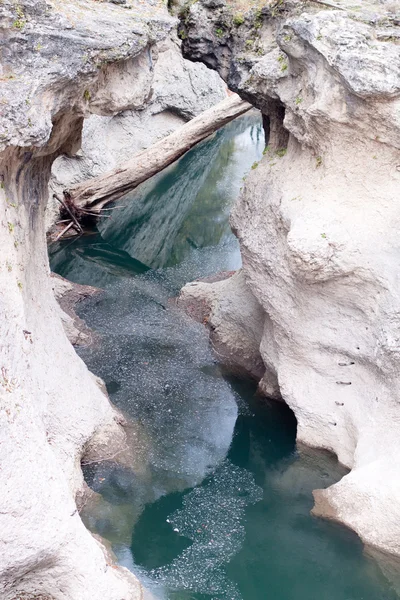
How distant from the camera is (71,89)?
5.90 meters

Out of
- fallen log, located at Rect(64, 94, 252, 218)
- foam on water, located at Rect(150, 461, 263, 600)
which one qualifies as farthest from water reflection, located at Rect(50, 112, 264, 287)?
foam on water, located at Rect(150, 461, 263, 600)

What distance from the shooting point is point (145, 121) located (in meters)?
19.2

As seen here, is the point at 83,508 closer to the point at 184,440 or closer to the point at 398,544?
the point at 184,440

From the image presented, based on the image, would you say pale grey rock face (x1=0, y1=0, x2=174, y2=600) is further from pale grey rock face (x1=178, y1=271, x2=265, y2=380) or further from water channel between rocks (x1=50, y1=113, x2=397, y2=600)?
pale grey rock face (x1=178, y1=271, x2=265, y2=380)

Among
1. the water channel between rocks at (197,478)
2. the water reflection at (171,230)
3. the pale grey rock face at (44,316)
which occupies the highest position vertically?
the pale grey rock face at (44,316)

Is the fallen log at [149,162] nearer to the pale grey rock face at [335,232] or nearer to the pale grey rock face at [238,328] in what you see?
the pale grey rock face at [238,328]

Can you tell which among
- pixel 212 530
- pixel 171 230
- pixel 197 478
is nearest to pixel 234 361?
pixel 197 478

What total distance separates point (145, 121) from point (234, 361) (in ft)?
37.3

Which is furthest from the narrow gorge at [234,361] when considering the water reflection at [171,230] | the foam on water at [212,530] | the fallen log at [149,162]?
the fallen log at [149,162]

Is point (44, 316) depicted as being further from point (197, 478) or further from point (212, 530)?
point (212, 530)

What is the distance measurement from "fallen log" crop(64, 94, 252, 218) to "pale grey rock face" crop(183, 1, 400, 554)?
216 inches

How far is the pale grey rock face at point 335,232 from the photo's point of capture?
647cm

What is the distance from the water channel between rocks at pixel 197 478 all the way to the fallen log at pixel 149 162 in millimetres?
2046

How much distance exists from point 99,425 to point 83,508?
99 cm
